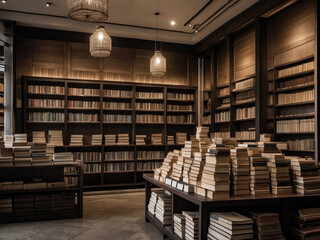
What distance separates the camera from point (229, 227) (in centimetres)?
300

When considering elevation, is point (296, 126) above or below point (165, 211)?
above

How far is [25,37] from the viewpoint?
307 inches

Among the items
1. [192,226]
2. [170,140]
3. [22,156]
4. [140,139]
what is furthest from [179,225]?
[170,140]

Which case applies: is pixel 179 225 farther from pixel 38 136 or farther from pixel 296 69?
pixel 38 136

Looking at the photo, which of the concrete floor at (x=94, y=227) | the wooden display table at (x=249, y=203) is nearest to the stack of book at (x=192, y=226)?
the wooden display table at (x=249, y=203)

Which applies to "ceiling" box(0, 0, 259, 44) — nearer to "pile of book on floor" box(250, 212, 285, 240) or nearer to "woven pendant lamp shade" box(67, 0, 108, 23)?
"woven pendant lamp shade" box(67, 0, 108, 23)

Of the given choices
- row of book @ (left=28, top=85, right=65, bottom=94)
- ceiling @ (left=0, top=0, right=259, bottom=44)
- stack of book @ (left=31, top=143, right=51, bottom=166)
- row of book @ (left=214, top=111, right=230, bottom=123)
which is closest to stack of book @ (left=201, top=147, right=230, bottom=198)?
stack of book @ (left=31, top=143, right=51, bottom=166)

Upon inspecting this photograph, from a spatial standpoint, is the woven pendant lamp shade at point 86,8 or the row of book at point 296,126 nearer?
the woven pendant lamp shade at point 86,8

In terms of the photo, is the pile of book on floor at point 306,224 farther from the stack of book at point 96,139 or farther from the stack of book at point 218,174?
the stack of book at point 96,139

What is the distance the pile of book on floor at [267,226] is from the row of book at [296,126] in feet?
8.68

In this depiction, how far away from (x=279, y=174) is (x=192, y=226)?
1.11 meters

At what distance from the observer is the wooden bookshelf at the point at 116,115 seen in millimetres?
7930

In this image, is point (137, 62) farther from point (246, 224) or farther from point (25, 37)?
point (246, 224)

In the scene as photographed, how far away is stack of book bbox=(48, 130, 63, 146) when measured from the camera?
25.3 ft
